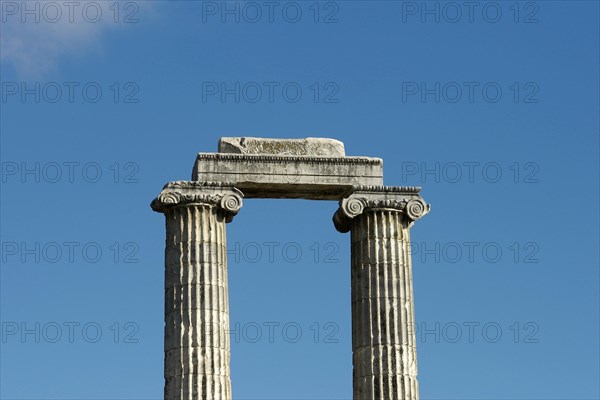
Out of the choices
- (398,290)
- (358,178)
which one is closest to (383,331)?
(398,290)

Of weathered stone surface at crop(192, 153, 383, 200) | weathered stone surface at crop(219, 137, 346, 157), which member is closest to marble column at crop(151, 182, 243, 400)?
weathered stone surface at crop(192, 153, 383, 200)

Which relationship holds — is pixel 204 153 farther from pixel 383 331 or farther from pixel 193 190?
pixel 383 331

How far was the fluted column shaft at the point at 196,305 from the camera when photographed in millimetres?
45562

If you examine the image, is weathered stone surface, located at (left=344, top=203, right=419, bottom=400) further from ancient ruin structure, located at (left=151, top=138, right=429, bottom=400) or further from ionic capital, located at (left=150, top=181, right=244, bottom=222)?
ionic capital, located at (left=150, top=181, right=244, bottom=222)

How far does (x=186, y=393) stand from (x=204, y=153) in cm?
656

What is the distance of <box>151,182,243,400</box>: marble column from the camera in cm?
4559

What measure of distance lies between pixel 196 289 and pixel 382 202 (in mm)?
5701

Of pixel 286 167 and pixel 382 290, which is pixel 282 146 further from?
pixel 382 290

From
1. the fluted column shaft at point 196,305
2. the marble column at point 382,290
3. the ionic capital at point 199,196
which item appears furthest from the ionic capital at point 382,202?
the fluted column shaft at point 196,305

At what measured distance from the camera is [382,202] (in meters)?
47.9

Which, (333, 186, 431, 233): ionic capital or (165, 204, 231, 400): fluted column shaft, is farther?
(333, 186, 431, 233): ionic capital

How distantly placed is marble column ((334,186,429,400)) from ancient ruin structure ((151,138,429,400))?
0.03m

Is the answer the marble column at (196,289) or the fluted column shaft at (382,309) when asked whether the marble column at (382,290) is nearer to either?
the fluted column shaft at (382,309)

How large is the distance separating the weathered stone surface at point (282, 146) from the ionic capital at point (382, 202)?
4.31 ft
